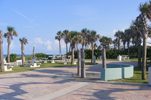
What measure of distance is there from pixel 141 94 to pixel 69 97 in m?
3.17

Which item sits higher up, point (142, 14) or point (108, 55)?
point (142, 14)

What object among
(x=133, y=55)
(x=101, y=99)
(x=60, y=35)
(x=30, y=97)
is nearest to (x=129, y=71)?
(x=101, y=99)

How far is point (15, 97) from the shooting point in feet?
22.2

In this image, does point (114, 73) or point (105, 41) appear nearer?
point (114, 73)

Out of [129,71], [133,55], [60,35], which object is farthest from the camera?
[60,35]

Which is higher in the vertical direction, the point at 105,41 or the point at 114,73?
the point at 105,41

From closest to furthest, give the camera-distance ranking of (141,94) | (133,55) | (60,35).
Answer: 1. (141,94)
2. (133,55)
3. (60,35)

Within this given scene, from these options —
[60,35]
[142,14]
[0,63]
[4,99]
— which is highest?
[60,35]

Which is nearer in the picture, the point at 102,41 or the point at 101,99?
A: the point at 101,99

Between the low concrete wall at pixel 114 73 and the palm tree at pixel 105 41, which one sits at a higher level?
the palm tree at pixel 105 41

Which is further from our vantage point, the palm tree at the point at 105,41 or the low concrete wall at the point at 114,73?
the palm tree at the point at 105,41

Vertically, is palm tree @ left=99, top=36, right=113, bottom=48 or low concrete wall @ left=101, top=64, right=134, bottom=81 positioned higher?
palm tree @ left=99, top=36, right=113, bottom=48

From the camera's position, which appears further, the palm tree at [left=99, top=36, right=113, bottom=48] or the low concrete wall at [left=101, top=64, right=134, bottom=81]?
the palm tree at [left=99, top=36, right=113, bottom=48]

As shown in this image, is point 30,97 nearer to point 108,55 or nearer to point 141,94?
point 141,94
